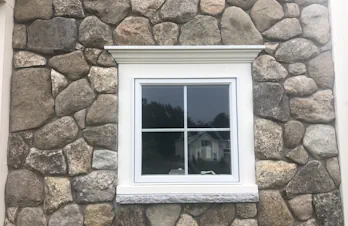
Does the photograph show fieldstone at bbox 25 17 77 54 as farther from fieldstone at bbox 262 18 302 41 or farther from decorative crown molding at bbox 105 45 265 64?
fieldstone at bbox 262 18 302 41

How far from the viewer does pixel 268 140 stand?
238 centimetres

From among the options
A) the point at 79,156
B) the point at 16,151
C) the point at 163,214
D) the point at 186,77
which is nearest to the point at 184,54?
the point at 186,77

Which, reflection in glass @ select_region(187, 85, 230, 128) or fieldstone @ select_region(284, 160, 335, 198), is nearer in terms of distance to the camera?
fieldstone @ select_region(284, 160, 335, 198)

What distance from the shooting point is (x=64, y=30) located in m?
2.49

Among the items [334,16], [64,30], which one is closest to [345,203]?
[334,16]

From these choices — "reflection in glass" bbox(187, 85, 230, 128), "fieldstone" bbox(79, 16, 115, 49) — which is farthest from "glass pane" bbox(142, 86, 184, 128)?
"fieldstone" bbox(79, 16, 115, 49)

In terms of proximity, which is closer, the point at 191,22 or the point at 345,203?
the point at 345,203

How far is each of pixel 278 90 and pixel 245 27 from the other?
547 millimetres

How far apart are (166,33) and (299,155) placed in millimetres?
1355

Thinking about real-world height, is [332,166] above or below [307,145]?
below

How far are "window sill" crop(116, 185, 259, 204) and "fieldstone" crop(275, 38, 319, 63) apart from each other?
3.27 feet

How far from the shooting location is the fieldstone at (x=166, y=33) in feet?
8.15

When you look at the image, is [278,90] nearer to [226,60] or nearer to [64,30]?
[226,60]

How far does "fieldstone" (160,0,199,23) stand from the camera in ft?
8.22
